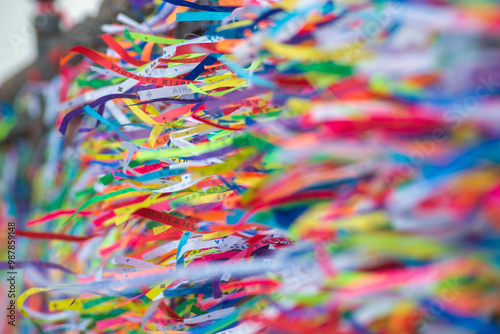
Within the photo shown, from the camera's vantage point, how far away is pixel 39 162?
129 centimetres

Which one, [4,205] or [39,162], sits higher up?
[39,162]

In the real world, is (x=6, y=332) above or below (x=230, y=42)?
below

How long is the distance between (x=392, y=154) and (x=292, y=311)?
0.10m

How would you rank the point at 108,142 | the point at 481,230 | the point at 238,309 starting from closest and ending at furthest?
1. the point at 481,230
2. the point at 238,309
3. the point at 108,142

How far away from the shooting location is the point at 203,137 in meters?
0.44

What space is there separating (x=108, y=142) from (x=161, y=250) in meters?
0.24

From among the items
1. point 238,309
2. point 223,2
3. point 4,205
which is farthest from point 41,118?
point 238,309

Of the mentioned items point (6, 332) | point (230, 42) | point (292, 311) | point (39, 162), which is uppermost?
point (230, 42)

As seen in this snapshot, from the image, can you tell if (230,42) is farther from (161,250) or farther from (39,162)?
(39,162)

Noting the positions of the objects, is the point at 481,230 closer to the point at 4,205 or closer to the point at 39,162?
the point at 39,162

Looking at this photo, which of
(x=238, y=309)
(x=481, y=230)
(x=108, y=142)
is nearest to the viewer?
(x=481, y=230)

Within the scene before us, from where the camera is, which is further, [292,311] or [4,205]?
[4,205]

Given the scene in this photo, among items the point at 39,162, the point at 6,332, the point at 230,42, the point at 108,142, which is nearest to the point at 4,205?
the point at 39,162

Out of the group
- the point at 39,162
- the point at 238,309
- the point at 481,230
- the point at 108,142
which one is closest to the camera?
the point at 481,230
